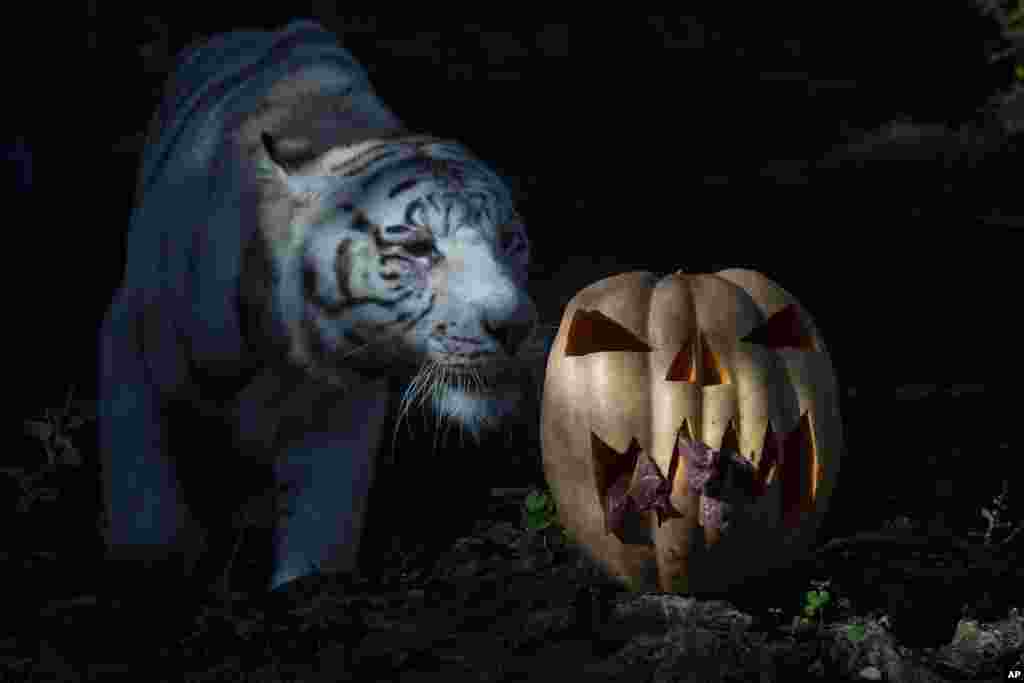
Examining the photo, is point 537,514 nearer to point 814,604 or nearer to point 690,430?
point 690,430

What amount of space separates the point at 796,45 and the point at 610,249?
4736mm

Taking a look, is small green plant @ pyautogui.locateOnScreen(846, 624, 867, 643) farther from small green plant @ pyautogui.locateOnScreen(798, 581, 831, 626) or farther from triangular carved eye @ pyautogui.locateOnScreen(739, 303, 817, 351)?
triangular carved eye @ pyautogui.locateOnScreen(739, 303, 817, 351)

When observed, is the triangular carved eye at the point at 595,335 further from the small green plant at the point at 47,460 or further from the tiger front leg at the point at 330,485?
the small green plant at the point at 47,460

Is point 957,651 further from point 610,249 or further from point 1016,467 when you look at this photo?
point 610,249

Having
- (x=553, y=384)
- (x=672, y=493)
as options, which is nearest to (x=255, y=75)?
(x=553, y=384)

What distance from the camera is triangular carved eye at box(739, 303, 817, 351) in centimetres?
325

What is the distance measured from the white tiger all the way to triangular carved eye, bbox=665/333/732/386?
410 mm

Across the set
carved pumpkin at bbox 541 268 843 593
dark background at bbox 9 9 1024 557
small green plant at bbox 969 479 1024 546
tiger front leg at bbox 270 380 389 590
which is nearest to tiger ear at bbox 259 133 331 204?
tiger front leg at bbox 270 380 389 590

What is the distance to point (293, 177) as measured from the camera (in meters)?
3.76

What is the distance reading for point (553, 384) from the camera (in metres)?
3.27

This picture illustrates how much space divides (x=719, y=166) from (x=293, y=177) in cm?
431

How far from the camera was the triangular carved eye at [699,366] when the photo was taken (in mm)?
3141

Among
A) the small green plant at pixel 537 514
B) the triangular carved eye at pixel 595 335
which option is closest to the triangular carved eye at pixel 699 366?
the triangular carved eye at pixel 595 335

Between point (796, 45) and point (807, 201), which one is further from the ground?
point (796, 45)
